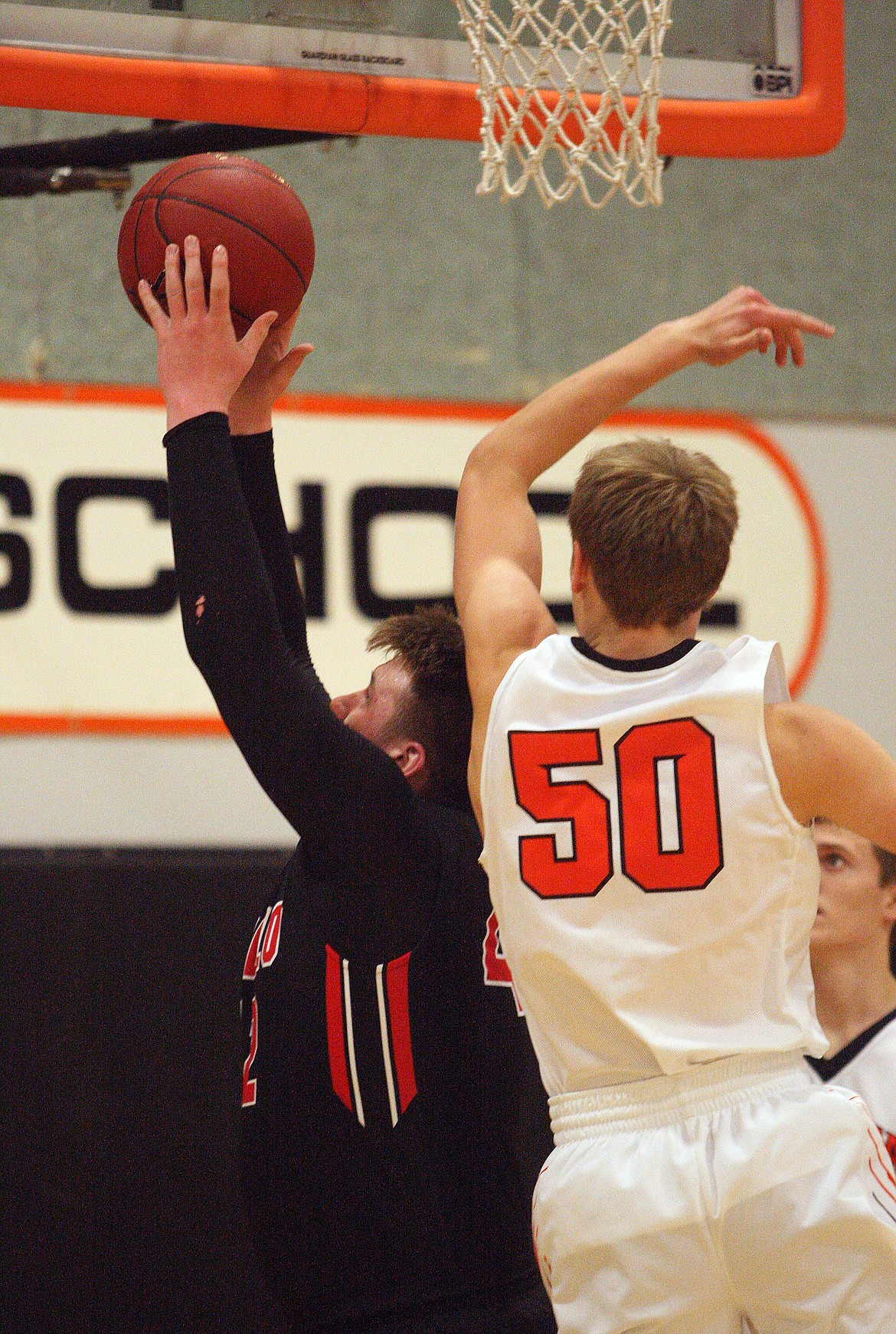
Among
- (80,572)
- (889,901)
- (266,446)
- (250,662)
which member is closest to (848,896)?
(889,901)

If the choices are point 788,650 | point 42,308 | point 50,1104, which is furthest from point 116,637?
point 788,650

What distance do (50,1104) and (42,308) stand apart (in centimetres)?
256

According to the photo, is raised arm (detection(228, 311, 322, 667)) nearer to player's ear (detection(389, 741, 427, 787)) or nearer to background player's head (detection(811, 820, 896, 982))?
player's ear (detection(389, 741, 427, 787))

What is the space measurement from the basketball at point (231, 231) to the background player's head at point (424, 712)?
2.02 ft

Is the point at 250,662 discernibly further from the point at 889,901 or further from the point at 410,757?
the point at 889,901

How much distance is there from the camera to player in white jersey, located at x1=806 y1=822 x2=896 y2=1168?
3.29m

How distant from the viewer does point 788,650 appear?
5.29 m

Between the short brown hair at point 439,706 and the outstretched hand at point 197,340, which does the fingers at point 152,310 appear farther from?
the short brown hair at point 439,706

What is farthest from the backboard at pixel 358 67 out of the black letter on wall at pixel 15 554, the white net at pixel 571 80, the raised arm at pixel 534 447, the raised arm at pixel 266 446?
the black letter on wall at pixel 15 554

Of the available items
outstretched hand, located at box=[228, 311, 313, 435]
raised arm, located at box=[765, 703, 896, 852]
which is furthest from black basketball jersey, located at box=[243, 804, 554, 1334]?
outstretched hand, located at box=[228, 311, 313, 435]

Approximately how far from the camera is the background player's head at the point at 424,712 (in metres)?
2.54

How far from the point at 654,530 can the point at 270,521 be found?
76 centimetres

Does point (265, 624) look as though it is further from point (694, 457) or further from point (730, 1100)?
point (730, 1100)

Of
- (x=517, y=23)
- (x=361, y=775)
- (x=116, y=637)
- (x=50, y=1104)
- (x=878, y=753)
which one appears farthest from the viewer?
(x=116, y=637)
